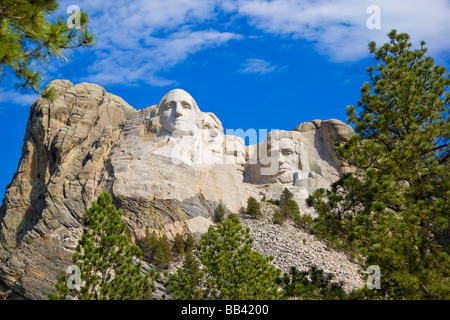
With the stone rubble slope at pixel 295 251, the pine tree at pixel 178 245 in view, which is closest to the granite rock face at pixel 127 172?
the pine tree at pixel 178 245

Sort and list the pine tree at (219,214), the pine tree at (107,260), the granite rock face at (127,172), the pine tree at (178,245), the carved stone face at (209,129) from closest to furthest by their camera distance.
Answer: the pine tree at (107,260)
the pine tree at (178,245)
the granite rock face at (127,172)
the pine tree at (219,214)
the carved stone face at (209,129)

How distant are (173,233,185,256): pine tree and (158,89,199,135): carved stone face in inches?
261

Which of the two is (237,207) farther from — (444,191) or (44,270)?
(444,191)

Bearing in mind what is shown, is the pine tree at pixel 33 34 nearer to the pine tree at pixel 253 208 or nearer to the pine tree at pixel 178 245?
the pine tree at pixel 178 245

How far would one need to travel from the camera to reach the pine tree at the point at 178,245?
24797 millimetres

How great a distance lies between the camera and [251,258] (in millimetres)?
15805

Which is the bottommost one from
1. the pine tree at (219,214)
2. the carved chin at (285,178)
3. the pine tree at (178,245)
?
the pine tree at (178,245)

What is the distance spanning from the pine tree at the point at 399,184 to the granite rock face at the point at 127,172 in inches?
517

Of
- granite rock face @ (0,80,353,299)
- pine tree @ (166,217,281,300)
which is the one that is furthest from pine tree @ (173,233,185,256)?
pine tree @ (166,217,281,300)

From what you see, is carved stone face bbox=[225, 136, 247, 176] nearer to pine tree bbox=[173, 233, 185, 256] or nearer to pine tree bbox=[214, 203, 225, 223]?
pine tree bbox=[214, 203, 225, 223]

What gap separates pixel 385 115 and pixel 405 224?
13.1 ft

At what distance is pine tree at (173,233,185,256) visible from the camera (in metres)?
24.8
